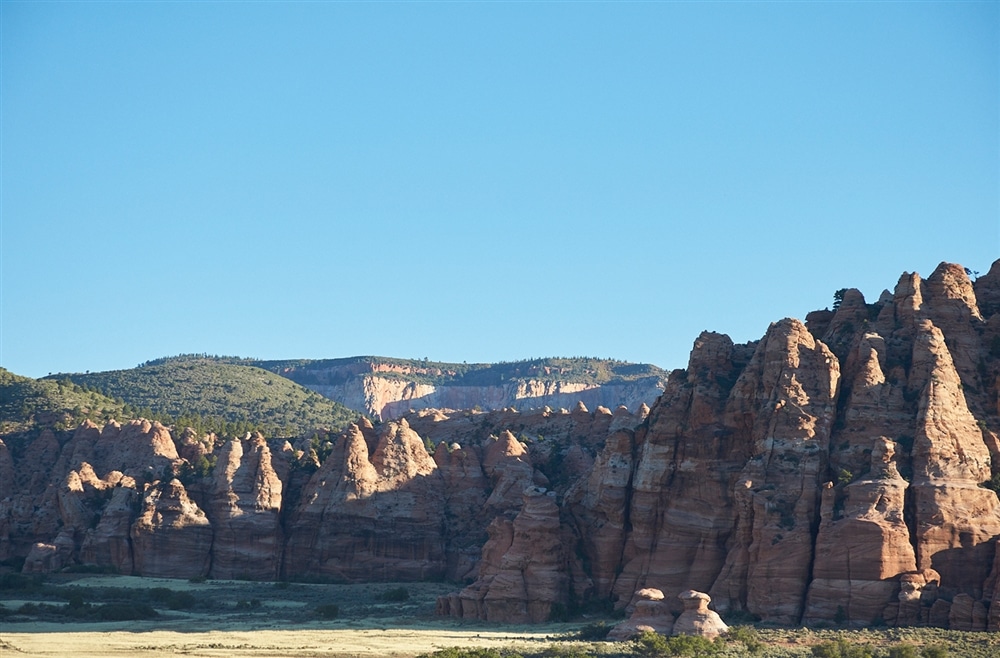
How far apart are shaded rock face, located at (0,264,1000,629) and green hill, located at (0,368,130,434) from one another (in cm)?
3903

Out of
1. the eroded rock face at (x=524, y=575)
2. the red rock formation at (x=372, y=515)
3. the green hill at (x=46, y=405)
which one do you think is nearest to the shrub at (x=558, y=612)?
the eroded rock face at (x=524, y=575)

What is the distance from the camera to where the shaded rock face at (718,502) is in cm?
8562

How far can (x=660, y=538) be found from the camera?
316 feet

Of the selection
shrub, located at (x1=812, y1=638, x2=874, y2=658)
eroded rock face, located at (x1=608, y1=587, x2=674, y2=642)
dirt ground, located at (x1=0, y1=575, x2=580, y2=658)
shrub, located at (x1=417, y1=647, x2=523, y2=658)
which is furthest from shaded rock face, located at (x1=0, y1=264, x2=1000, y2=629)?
shrub, located at (x1=417, y1=647, x2=523, y2=658)

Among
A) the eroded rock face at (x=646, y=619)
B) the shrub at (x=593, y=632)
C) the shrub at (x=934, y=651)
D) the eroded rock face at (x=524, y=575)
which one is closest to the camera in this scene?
the shrub at (x=934, y=651)

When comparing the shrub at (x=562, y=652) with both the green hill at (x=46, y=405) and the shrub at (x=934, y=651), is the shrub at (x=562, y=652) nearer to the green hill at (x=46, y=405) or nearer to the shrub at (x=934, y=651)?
the shrub at (x=934, y=651)

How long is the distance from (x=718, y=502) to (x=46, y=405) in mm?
97628

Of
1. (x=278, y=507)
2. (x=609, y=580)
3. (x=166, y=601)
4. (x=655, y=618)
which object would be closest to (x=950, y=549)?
(x=655, y=618)

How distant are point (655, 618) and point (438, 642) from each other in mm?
10963

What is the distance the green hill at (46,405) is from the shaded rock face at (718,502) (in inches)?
1537

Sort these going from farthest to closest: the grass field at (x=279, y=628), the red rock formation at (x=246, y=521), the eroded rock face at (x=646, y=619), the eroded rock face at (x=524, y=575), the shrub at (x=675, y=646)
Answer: the red rock formation at (x=246, y=521) < the eroded rock face at (x=524, y=575) < the eroded rock face at (x=646, y=619) < the grass field at (x=279, y=628) < the shrub at (x=675, y=646)

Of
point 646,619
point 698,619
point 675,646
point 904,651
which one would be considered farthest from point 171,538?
point 904,651

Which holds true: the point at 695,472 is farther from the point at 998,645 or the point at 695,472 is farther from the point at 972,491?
the point at 998,645

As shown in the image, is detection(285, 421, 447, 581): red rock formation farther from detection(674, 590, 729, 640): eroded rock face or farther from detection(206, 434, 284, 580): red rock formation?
detection(674, 590, 729, 640): eroded rock face
